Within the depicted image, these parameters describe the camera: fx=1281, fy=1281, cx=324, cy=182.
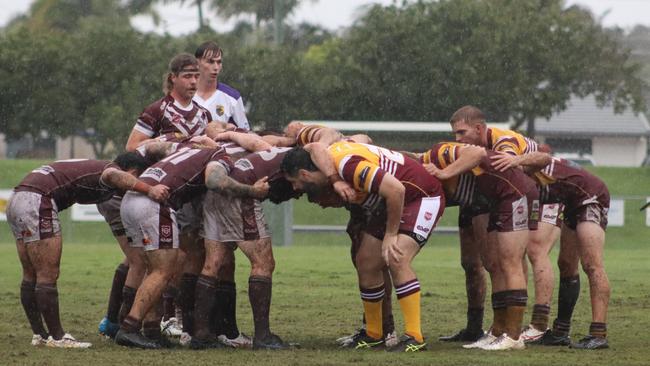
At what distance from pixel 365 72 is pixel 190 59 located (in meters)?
33.4

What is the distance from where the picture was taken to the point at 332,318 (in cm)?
1327

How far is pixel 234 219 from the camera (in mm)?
10539

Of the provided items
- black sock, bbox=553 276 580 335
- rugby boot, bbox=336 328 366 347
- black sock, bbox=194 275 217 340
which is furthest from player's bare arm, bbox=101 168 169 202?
black sock, bbox=553 276 580 335

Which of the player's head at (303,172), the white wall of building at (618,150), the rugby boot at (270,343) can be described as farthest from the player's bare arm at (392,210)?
the white wall of building at (618,150)

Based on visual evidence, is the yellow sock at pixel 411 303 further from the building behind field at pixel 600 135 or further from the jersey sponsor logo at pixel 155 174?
the building behind field at pixel 600 135

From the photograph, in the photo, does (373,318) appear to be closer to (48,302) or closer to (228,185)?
(228,185)

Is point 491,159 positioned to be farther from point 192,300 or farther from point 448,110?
point 448,110

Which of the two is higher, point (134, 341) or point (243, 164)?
point (243, 164)

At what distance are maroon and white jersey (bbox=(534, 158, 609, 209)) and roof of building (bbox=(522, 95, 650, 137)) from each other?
53.8 meters

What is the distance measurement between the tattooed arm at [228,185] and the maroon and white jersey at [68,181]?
0.88 metres

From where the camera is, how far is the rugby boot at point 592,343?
34.3 ft

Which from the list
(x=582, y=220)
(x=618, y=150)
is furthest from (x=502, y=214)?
(x=618, y=150)

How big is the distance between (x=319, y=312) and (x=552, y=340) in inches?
139

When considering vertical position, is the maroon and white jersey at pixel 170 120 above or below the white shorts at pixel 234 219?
above
